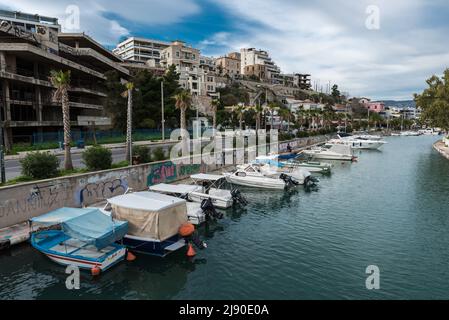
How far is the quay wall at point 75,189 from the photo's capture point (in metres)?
19.1

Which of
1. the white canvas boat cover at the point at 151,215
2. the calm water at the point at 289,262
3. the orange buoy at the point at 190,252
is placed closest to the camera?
the calm water at the point at 289,262

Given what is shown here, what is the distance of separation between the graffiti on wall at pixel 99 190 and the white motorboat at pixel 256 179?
1275 cm

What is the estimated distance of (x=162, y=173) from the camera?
32156 mm

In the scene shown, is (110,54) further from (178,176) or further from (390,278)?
(390,278)

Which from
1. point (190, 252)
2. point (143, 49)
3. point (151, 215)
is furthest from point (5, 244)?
point (143, 49)

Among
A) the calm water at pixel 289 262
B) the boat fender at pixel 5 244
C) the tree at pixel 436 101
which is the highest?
the tree at pixel 436 101

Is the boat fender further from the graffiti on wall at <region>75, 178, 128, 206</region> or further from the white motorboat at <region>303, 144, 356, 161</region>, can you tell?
the white motorboat at <region>303, 144, 356, 161</region>

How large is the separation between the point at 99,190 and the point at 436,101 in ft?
274

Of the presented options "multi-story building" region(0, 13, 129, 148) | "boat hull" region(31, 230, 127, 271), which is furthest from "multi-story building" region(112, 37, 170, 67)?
"boat hull" region(31, 230, 127, 271)

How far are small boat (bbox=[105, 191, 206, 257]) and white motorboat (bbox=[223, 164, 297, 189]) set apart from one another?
17.3 m

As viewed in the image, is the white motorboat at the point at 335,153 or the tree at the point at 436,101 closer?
the white motorboat at the point at 335,153

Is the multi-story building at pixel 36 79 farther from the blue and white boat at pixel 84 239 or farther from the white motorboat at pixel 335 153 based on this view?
the white motorboat at pixel 335 153

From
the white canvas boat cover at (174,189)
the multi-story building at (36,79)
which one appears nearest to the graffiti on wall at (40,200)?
the white canvas boat cover at (174,189)
